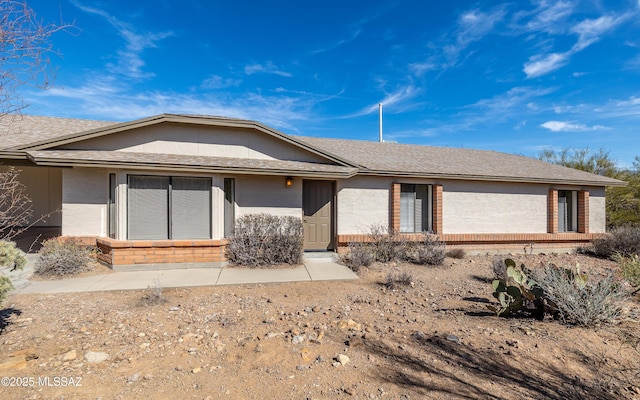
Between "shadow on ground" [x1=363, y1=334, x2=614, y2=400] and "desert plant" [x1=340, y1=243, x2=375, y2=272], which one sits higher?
"desert plant" [x1=340, y1=243, x2=375, y2=272]

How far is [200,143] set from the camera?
8.88 metres

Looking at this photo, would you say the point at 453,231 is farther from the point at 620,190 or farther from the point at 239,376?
the point at 620,190

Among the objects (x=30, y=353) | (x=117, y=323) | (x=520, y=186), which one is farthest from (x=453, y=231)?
(x=30, y=353)

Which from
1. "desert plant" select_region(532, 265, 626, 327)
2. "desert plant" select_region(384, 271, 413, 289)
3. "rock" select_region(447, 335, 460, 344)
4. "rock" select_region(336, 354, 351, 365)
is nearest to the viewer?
"rock" select_region(336, 354, 351, 365)

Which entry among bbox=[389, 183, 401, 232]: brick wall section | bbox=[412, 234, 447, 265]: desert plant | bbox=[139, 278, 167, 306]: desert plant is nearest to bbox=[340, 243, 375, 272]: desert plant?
bbox=[412, 234, 447, 265]: desert plant

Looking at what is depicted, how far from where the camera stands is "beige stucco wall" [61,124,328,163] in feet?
27.4

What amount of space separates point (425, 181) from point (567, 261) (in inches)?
227

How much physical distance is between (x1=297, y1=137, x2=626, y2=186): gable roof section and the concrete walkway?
400cm

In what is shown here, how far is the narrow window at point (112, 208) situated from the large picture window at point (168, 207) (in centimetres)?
81

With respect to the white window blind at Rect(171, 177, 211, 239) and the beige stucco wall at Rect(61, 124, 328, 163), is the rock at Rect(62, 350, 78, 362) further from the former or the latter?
the beige stucco wall at Rect(61, 124, 328, 163)

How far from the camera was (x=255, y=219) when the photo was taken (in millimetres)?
8391

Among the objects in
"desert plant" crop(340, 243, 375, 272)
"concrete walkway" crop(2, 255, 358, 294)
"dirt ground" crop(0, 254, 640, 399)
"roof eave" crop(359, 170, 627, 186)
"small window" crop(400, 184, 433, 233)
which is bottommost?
"dirt ground" crop(0, 254, 640, 399)

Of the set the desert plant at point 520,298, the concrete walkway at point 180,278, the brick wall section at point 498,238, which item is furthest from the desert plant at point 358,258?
the desert plant at point 520,298

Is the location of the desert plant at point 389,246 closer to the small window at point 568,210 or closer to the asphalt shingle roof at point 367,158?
the asphalt shingle roof at point 367,158
